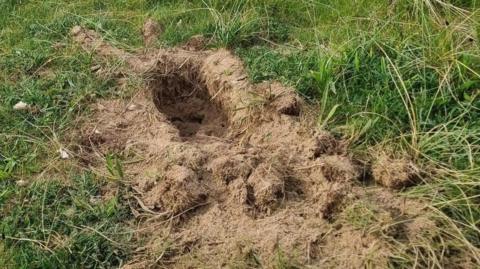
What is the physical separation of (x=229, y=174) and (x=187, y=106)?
0.82 meters

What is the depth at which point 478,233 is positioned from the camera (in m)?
2.28

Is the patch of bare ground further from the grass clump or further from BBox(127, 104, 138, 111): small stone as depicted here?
the grass clump

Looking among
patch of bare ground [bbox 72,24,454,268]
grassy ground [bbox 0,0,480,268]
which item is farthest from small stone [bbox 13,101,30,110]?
patch of bare ground [bbox 72,24,454,268]

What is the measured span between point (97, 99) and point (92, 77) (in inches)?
7.6

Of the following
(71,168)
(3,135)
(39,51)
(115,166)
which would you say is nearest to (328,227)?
(115,166)

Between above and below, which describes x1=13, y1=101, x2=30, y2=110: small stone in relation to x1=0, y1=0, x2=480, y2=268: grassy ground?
below

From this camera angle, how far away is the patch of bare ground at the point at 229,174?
2.36 metres

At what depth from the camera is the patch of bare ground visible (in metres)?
2.36

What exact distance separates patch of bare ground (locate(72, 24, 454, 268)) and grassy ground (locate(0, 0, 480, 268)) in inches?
4.7

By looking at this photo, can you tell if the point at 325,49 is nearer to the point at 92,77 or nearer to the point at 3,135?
the point at 92,77

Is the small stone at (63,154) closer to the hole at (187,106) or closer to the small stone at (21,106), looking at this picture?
the small stone at (21,106)

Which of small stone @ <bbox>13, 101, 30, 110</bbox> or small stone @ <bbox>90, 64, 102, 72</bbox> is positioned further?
small stone @ <bbox>90, 64, 102, 72</bbox>

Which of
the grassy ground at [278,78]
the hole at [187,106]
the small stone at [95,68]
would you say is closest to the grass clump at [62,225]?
the grassy ground at [278,78]

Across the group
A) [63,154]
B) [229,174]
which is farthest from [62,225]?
[229,174]
